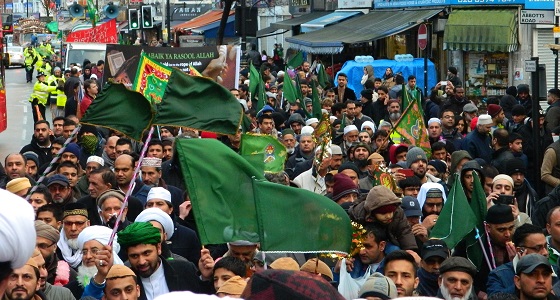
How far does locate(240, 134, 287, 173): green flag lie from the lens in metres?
11.3

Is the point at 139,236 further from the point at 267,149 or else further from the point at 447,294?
the point at 267,149

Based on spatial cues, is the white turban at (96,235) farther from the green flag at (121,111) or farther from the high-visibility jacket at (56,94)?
the high-visibility jacket at (56,94)

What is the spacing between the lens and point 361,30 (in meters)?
33.3

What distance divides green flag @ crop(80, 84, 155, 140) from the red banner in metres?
30.6

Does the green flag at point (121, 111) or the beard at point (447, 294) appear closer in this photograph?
the beard at point (447, 294)

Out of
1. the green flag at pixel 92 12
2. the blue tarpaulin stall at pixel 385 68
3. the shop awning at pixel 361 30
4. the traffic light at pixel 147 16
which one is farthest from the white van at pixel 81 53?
the blue tarpaulin stall at pixel 385 68

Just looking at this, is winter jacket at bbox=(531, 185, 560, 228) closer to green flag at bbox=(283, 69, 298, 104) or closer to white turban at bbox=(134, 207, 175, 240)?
white turban at bbox=(134, 207, 175, 240)

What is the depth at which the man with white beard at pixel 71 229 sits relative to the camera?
802cm

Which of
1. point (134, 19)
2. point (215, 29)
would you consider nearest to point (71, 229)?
point (134, 19)

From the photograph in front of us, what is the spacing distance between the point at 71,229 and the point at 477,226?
2788 mm

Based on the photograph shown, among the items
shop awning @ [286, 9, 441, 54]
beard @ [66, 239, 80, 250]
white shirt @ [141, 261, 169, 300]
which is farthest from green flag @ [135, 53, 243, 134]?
shop awning @ [286, 9, 441, 54]

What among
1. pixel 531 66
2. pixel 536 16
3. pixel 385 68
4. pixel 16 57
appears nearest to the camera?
pixel 531 66

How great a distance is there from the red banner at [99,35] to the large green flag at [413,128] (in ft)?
86.8

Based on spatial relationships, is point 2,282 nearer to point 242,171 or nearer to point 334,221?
point 334,221
